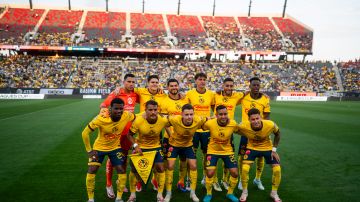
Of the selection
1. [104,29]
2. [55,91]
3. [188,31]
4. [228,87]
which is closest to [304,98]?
[188,31]

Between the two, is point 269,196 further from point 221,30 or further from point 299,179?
point 221,30

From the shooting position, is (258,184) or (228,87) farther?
(228,87)

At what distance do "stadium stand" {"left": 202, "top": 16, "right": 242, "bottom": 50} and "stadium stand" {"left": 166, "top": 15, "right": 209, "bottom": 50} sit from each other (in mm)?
1757

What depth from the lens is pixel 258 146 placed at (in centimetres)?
596

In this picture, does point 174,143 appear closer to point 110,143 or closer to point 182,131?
point 182,131

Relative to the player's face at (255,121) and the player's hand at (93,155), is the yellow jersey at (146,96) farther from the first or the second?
the player's face at (255,121)

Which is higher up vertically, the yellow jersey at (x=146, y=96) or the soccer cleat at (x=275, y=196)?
the yellow jersey at (x=146, y=96)

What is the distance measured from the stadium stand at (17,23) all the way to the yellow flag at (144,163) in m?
46.1

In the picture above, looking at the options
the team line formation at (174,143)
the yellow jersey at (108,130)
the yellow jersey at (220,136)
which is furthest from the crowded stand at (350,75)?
the yellow jersey at (108,130)

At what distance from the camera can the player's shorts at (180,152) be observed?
5.94 m

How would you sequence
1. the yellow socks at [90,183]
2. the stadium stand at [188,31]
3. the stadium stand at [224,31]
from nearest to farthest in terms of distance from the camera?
the yellow socks at [90,183] → the stadium stand at [188,31] → the stadium stand at [224,31]

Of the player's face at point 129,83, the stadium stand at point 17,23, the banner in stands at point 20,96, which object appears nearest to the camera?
the player's face at point 129,83

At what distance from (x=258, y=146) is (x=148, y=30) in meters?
46.2

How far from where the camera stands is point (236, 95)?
6902mm
